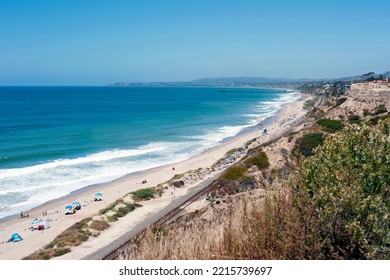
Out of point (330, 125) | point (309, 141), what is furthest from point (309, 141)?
point (330, 125)

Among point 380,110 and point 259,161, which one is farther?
point 380,110

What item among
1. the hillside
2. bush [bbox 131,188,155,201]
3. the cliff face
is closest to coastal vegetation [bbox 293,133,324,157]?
the cliff face

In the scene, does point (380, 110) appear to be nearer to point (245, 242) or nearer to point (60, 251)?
point (60, 251)

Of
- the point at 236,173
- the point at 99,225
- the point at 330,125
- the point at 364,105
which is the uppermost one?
the point at 364,105

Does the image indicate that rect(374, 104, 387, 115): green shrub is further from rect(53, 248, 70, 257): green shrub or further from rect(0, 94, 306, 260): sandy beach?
rect(53, 248, 70, 257): green shrub

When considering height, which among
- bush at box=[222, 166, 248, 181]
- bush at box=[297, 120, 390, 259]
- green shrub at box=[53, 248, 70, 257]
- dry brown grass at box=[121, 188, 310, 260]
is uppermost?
bush at box=[297, 120, 390, 259]

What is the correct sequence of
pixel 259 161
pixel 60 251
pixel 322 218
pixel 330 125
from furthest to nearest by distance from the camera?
pixel 330 125 → pixel 259 161 → pixel 60 251 → pixel 322 218

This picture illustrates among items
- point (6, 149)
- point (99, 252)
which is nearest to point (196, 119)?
point (6, 149)
